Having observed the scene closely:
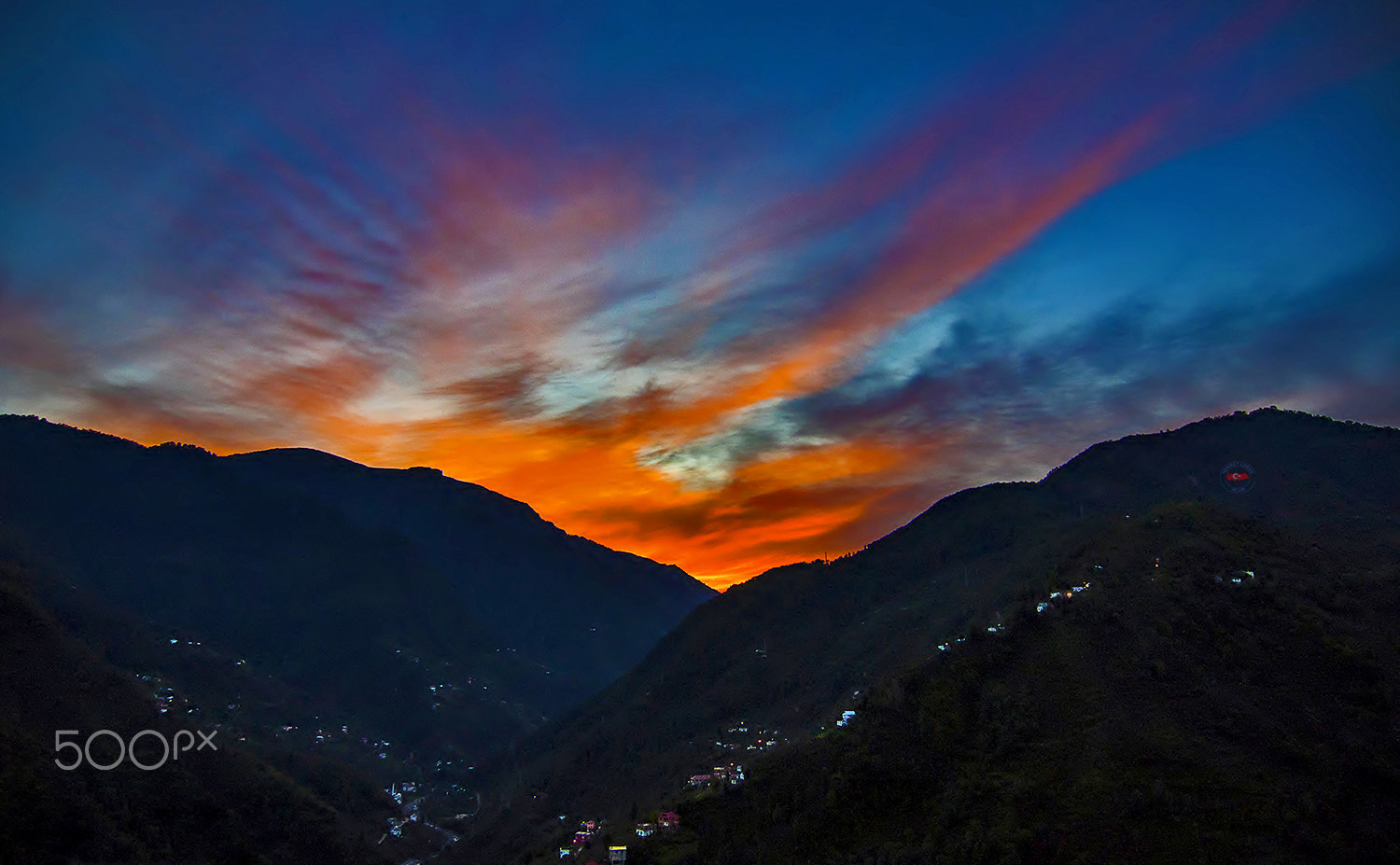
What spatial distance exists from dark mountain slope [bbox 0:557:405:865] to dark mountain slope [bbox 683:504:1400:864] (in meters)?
47.3

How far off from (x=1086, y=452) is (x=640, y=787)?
459ft

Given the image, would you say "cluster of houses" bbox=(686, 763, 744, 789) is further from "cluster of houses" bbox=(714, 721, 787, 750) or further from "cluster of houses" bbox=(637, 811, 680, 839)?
"cluster of houses" bbox=(714, 721, 787, 750)

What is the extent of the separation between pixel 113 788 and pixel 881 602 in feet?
416

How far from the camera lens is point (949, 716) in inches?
2517

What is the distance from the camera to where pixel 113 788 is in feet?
211

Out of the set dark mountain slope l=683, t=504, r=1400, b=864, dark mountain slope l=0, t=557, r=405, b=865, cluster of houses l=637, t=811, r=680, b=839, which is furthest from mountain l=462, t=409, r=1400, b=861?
dark mountain slope l=0, t=557, r=405, b=865

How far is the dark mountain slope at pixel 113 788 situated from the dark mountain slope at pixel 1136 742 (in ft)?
155

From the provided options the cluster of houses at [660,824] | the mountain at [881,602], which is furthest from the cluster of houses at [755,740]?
the cluster of houses at [660,824]

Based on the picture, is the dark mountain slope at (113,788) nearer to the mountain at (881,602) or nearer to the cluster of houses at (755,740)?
the mountain at (881,602)

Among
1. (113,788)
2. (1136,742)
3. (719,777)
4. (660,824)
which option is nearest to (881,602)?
(719,777)

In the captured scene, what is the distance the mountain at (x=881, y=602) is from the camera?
107562 millimetres

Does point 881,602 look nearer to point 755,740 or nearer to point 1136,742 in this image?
point 755,740

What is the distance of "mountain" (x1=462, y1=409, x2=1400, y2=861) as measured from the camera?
107562mm

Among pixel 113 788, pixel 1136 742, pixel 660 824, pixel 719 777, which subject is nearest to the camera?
pixel 1136 742
